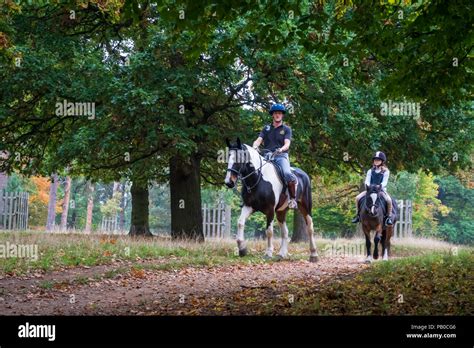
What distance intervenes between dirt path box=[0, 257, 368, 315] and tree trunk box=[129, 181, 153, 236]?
34.7 feet

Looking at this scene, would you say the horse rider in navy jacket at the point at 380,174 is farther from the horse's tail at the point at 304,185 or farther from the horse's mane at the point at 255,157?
the horse's mane at the point at 255,157

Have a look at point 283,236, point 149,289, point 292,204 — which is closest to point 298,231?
point 283,236

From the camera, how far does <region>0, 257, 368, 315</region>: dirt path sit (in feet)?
26.8

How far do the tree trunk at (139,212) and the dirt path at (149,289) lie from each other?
1057 cm

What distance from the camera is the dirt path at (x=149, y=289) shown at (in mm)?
8156

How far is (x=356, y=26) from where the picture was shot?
33.3 ft

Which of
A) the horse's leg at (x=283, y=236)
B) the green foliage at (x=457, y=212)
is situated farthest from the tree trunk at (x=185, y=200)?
the green foliage at (x=457, y=212)

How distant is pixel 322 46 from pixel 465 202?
5138 cm
